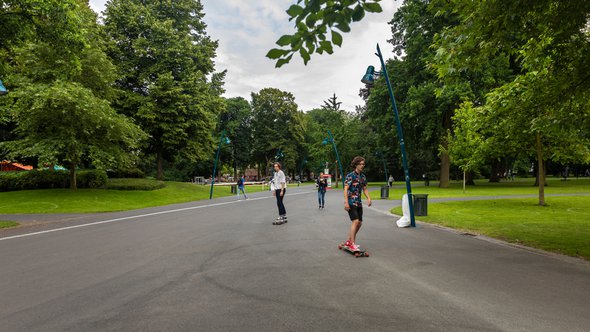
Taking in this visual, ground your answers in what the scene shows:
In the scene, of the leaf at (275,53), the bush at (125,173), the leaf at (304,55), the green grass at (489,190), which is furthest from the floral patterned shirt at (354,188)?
the bush at (125,173)

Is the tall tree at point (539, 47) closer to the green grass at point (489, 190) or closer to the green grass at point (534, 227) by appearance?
the green grass at point (534, 227)

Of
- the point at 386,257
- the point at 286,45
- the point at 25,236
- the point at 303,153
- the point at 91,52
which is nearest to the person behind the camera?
the point at 286,45

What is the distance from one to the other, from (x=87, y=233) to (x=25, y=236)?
5.15 feet

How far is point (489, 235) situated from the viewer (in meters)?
8.28

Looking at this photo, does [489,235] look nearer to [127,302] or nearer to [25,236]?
[127,302]

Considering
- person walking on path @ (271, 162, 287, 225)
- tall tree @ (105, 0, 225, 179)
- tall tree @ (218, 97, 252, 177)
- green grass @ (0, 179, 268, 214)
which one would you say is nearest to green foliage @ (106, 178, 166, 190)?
green grass @ (0, 179, 268, 214)

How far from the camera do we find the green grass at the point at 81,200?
679 inches

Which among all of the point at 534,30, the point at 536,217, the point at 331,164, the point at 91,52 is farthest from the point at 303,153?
the point at 534,30

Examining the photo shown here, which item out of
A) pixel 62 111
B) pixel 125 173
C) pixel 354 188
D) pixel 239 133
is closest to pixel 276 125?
pixel 239 133

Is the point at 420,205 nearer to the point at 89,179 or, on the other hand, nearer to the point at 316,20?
the point at 316,20

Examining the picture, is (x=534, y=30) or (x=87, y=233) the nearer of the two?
(x=534, y=30)

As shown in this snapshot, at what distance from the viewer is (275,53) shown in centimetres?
308

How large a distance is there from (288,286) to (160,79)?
26858mm

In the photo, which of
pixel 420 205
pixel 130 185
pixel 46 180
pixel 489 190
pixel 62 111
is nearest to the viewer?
pixel 420 205
